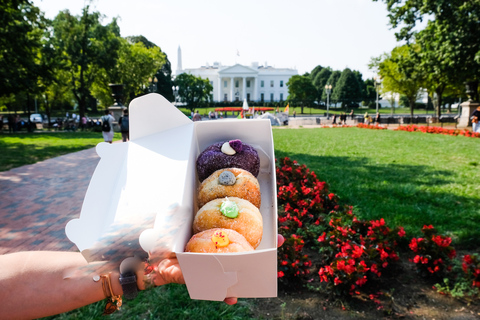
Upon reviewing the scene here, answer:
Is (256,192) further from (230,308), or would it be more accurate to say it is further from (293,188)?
(293,188)

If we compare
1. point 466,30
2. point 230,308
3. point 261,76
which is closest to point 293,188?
point 230,308

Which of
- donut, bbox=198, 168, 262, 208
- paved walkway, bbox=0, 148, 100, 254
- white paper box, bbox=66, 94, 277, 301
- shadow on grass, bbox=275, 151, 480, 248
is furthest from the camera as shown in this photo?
paved walkway, bbox=0, 148, 100, 254

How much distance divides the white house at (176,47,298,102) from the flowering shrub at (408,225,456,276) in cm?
9809

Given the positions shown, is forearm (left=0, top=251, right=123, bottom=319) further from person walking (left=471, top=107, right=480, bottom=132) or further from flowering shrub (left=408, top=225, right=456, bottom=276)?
person walking (left=471, top=107, right=480, bottom=132)

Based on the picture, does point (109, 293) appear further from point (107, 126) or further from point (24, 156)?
point (107, 126)

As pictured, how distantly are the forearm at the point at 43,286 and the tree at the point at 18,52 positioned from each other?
17.1 meters

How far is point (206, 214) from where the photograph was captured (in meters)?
1.68

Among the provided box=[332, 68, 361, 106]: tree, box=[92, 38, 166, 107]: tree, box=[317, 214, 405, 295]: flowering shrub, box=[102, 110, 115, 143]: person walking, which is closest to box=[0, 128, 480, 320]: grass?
box=[317, 214, 405, 295]: flowering shrub

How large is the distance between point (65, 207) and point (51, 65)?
16.7 meters

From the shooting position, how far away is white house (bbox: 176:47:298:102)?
9988 centimetres

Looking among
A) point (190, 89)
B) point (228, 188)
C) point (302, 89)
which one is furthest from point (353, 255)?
point (190, 89)

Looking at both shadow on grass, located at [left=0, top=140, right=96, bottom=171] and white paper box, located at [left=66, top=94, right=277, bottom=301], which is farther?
shadow on grass, located at [left=0, top=140, right=96, bottom=171]

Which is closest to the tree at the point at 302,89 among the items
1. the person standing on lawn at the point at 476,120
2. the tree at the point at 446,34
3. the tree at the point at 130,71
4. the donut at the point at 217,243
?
the tree at the point at 130,71

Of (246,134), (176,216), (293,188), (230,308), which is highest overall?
→ (246,134)
